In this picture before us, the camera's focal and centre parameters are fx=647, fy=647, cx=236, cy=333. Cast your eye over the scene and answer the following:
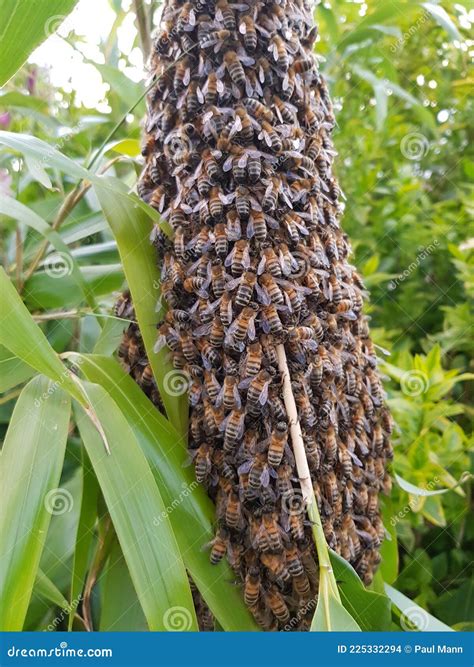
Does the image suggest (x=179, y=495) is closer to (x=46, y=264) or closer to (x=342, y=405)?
(x=342, y=405)

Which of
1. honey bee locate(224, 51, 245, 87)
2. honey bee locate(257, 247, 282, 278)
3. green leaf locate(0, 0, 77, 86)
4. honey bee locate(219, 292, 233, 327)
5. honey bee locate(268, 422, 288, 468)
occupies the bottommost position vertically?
honey bee locate(268, 422, 288, 468)

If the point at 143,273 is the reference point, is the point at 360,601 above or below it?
below

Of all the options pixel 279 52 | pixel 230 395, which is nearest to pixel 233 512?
pixel 230 395

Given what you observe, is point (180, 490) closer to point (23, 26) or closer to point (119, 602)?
point (119, 602)

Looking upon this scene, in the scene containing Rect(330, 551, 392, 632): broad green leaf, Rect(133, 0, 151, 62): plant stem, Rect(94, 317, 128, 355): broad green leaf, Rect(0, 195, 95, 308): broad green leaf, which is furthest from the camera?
Rect(133, 0, 151, 62): plant stem

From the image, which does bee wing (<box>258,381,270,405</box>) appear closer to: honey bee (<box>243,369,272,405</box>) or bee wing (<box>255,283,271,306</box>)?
honey bee (<box>243,369,272,405</box>)

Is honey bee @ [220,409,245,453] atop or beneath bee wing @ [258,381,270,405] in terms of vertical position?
beneath

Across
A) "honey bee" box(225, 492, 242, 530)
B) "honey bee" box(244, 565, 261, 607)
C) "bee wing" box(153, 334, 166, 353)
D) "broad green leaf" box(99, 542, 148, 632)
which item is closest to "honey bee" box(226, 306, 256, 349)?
"bee wing" box(153, 334, 166, 353)

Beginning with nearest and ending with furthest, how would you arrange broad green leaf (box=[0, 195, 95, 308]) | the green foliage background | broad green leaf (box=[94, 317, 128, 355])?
broad green leaf (box=[0, 195, 95, 308]) → broad green leaf (box=[94, 317, 128, 355]) → the green foliage background
